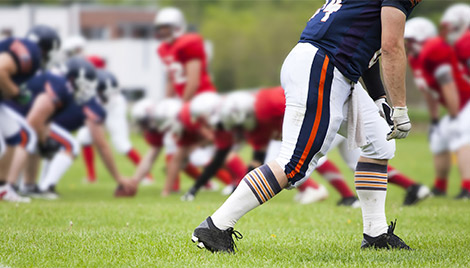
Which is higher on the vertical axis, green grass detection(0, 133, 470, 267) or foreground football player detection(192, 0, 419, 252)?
foreground football player detection(192, 0, 419, 252)

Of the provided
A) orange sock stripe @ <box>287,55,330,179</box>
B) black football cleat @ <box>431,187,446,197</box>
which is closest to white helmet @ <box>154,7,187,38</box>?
black football cleat @ <box>431,187,446,197</box>

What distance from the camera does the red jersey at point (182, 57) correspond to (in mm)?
9125

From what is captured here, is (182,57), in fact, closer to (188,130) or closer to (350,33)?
(188,130)

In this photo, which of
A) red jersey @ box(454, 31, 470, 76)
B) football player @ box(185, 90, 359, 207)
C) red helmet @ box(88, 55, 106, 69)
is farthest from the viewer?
red helmet @ box(88, 55, 106, 69)

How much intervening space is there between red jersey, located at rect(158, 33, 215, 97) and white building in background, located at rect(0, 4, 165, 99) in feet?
113

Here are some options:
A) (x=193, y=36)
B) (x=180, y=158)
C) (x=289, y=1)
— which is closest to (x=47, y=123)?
(x=180, y=158)

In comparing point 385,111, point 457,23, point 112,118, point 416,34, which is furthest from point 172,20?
point 385,111

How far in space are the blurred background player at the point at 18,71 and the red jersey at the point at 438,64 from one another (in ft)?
13.8

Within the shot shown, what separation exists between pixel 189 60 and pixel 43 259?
5.83 m

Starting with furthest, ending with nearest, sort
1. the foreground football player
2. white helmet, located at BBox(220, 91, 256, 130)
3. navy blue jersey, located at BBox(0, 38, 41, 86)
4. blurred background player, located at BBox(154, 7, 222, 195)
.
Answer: blurred background player, located at BBox(154, 7, 222, 195) < white helmet, located at BBox(220, 91, 256, 130) < navy blue jersey, located at BBox(0, 38, 41, 86) < the foreground football player

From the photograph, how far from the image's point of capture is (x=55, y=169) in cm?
847

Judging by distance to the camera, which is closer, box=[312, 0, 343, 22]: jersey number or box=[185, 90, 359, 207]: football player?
box=[312, 0, 343, 22]: jersey number

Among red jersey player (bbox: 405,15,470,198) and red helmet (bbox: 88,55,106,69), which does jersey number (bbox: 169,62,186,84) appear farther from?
red jersey player (bbox: 405,15,470,198)

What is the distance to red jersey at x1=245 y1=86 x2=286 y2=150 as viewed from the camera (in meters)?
6.98
